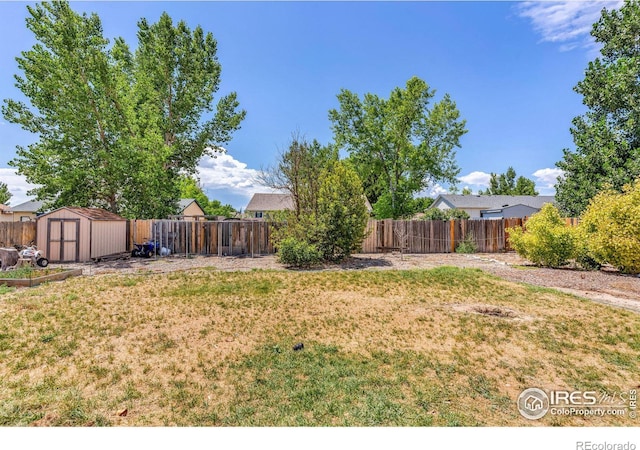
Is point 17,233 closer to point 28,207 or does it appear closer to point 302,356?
point 302,356

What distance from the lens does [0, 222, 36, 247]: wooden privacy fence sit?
1330 centimetres

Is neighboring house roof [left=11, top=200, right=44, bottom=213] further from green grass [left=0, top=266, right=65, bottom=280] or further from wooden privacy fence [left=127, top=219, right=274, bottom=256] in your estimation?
green grass [left=0, top=266, right=65, bottom=280]

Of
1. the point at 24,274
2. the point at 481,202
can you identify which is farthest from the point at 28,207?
the point at 481,202

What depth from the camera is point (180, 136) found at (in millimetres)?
21844

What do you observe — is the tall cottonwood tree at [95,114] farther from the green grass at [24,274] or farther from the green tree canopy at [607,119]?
the green tree canopy at [607,119]

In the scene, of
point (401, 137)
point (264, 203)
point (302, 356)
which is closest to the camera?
point (302, 356)

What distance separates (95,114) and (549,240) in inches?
854

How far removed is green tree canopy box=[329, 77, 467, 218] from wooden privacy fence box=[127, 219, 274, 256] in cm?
1637

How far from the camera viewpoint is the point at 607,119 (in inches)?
728

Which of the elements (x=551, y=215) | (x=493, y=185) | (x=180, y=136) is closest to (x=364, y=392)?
(x=551, y=215)

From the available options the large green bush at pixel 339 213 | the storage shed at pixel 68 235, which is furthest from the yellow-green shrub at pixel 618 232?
the storage shed at pixel 68 235

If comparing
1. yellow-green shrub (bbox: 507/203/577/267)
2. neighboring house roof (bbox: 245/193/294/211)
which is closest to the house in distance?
neighboring house roof (bbox: 245/193/294/211)

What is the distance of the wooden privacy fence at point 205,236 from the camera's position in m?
15.4

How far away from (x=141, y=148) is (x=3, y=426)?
59.2 ft
